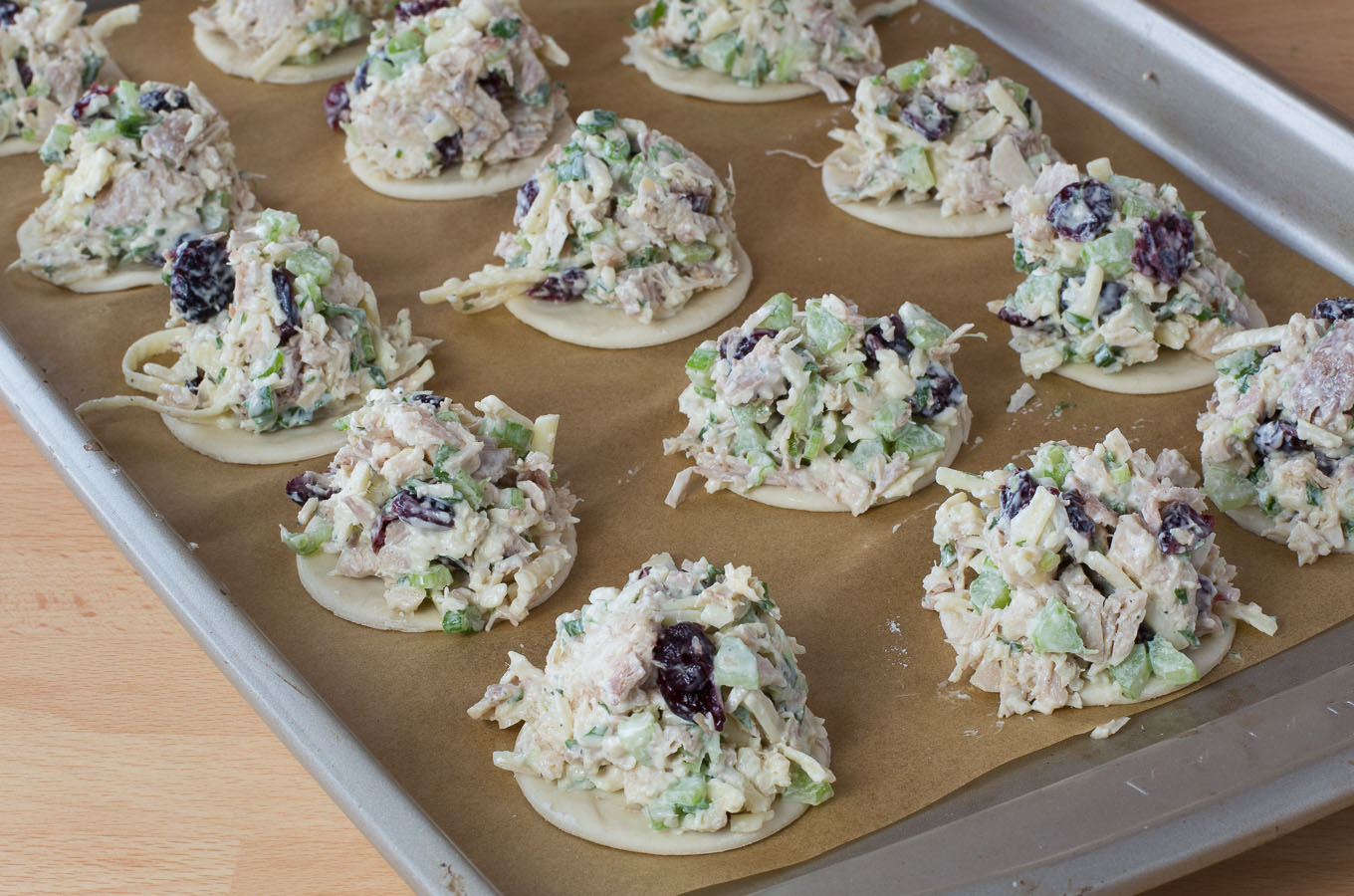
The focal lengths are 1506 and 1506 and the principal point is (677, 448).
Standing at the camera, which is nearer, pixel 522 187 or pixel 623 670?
pixel 623 670

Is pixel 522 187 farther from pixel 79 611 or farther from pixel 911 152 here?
pixel 79 611

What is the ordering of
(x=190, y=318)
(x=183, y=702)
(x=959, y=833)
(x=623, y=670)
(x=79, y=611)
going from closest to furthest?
(x=959, y=833), (x=623, y=670), (x=183, y=702), (x=79, y=611), (x=190, y=318)

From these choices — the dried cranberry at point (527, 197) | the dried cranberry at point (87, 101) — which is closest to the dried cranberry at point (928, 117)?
the dried cranberry at point (527, 197)

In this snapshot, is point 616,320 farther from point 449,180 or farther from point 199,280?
point 199,280

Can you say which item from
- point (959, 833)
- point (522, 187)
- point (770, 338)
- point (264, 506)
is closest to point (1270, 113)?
point (770, 338)

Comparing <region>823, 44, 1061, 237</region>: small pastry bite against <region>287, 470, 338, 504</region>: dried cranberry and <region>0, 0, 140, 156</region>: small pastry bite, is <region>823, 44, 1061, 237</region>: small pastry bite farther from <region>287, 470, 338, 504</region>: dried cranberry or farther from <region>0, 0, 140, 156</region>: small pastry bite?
<region>0, 0, 140, 156</region>: small pastry bite

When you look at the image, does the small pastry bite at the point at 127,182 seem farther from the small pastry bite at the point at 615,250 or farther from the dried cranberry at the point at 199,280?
the small pastry bite at the point at 615,250

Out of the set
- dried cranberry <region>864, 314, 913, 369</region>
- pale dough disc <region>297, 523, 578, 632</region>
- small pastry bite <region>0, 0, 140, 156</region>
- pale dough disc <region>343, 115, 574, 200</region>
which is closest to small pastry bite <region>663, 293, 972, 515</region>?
dried cranberry <region>864, 314, 913, 369</region>
